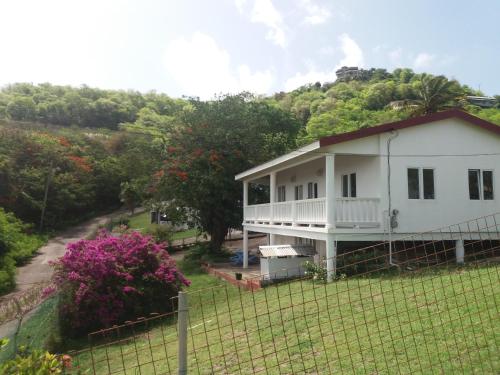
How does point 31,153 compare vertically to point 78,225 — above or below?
above

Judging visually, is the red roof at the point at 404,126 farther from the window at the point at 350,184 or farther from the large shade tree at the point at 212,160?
the large shade tree at the point at 212,160

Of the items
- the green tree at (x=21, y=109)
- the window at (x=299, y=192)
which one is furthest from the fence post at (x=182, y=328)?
the green tree at (x=21, y=109)

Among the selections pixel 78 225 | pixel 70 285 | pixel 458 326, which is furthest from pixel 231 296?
pixel 78 225

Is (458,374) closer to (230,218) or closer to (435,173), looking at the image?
(435,173)

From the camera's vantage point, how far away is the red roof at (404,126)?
14227 mm

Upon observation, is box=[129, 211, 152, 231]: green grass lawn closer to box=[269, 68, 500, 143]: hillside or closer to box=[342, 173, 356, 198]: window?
box=[269, 68, 500, 143]: hillside

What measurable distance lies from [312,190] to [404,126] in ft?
21.2

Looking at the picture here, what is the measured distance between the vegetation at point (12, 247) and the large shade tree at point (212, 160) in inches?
363

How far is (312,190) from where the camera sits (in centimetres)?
2078

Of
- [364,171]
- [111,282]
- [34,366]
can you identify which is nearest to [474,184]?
[364,171]

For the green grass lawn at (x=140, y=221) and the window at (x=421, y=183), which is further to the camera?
the green grass lawn at (x=140, y=221)

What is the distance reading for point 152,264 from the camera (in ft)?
48.5

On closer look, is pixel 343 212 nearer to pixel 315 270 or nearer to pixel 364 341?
pixel 315 270

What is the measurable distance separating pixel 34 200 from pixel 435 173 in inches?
1509
